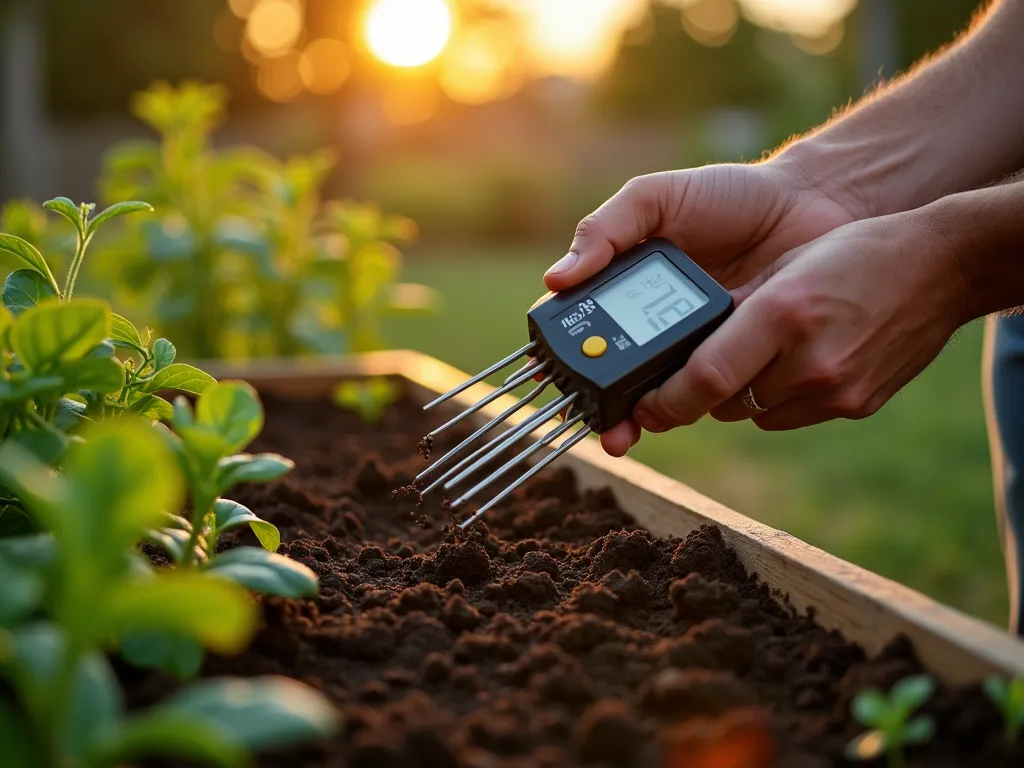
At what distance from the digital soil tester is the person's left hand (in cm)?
4

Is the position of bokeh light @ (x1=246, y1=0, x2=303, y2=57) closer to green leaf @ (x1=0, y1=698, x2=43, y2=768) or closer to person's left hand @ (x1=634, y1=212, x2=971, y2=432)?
person's left hand @ (x1=634, y1=212, x2=971, y2=432)

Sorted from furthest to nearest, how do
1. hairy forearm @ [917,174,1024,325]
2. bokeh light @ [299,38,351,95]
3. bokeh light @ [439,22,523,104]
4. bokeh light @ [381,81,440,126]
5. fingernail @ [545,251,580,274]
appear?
bokeh light @ [439,22,523,104]
bokeh light @ [381,81,440,126]
bokeh light @ [299,38,351,95]
fingernail @ [545,251,580,274]
hairy forearm @ [917,174,1024,325]

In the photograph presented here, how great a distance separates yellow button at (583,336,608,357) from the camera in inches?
53.7

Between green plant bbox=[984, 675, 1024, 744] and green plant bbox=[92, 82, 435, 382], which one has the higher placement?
green plant bbox=[92, 82, 435, 382]

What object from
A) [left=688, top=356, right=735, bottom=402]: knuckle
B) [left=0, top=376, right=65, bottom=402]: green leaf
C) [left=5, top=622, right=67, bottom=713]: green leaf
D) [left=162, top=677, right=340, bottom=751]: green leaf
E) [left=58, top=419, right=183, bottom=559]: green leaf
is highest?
[left=0, top=376, right=65, bottom=402]: green leaf

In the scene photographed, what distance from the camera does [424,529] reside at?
164cm

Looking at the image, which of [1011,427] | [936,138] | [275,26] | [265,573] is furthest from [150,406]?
[275,26]

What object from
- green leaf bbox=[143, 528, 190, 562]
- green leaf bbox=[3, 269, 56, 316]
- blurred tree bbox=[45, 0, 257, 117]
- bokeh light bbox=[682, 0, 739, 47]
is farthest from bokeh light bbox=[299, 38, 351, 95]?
green leaf bbox=[143, 528, 190, 562]

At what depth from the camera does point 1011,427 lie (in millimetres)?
1941

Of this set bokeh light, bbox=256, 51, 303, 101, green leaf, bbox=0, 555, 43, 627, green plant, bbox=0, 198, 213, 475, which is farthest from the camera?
bokeh light, bbox=256, 51, 303, 101

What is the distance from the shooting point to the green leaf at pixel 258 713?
62 centimetres

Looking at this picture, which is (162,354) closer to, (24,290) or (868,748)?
(24,290)

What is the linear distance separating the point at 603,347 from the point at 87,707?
87 centimetres

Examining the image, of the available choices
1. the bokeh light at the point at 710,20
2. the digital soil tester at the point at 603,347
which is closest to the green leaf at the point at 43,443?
the digital soil tester at the point at 603,347
